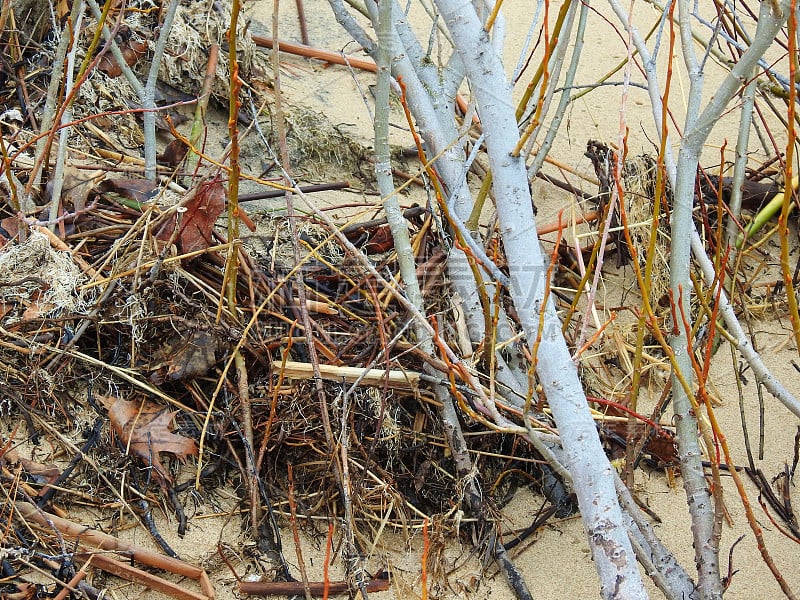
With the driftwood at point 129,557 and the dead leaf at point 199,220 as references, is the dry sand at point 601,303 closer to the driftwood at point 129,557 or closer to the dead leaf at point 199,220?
the driftwood at point 129,557

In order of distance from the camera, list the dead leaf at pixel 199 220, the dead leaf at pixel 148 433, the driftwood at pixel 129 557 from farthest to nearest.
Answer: the dead leaf at pixel 199 220 → the dead leaf at pixel 148 433 → the driftwood at pixel 129 557

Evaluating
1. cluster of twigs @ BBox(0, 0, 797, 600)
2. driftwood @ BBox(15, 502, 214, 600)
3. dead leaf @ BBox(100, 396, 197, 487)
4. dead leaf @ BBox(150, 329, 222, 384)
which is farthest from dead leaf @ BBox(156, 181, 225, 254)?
driftwood @ BBox(15, 502, 214, 600)

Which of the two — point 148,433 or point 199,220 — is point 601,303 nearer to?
point 199,220

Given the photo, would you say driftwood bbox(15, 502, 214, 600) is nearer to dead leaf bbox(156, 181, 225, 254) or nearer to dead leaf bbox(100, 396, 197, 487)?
dead leaf bbox(100, 396, 197, 487)

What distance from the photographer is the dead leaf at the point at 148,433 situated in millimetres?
2039

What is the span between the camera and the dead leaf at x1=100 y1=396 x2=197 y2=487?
2039mm

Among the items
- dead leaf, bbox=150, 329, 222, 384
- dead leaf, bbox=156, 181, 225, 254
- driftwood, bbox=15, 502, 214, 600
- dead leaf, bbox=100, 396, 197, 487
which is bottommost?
driftwood, bbox=15, 502, 214, 600

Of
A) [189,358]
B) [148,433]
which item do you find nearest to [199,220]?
[189,358]

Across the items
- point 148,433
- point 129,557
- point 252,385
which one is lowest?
point 129,557

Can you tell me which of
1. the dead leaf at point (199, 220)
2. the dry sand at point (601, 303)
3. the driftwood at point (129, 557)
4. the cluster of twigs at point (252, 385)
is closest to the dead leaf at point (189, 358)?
the cluster of twigs at point (252, 385)

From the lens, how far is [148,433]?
80.9 inches

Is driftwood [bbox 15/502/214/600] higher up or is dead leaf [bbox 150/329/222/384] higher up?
dead leaf [bbox 150/329/222/384]

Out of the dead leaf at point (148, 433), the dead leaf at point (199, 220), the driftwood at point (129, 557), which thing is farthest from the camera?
the dead leaf at point (199, 220)

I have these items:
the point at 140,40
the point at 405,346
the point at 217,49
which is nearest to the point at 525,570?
the point at 405,346
